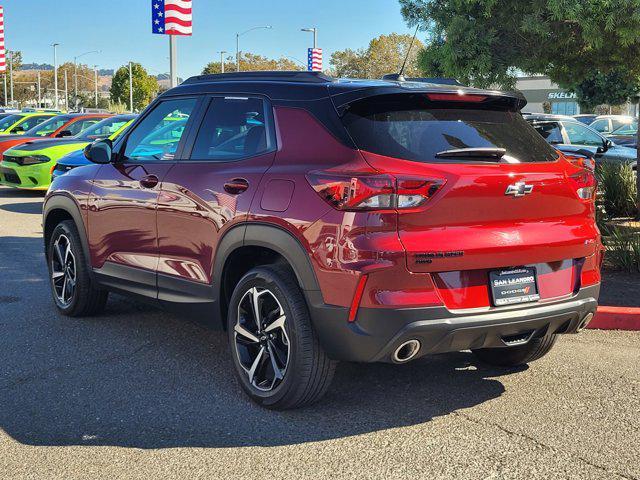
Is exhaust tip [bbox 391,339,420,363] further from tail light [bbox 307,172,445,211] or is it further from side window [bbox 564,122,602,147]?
side window [bbox 564,122,602,147]

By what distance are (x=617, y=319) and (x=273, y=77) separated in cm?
332

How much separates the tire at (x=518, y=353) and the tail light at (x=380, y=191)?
159 centimetres

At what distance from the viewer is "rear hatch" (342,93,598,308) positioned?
393 centimetres

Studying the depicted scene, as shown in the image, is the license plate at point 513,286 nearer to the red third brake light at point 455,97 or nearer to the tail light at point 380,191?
the tail light at point 380,191

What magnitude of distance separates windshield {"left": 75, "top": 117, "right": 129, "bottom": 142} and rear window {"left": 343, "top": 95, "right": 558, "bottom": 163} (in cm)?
1238

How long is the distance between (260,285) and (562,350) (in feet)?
7.97

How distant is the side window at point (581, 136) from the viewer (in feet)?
51.5

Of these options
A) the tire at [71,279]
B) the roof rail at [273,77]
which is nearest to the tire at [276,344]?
the roof rail at [273,77]

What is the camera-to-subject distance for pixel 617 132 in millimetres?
23594

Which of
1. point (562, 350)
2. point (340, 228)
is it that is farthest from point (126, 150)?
point (562, 350)

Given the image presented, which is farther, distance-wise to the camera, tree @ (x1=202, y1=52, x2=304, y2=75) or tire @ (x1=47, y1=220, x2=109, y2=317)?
tree @ (x1=202, y1=52, x2=304, y2=75)

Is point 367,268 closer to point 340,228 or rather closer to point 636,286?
point 340,228

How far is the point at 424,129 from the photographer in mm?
4223

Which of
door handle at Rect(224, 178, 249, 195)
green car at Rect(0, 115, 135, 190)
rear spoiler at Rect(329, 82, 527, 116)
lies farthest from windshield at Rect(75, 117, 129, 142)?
rear spoiler at Rect(329, 82, 527, 116)
